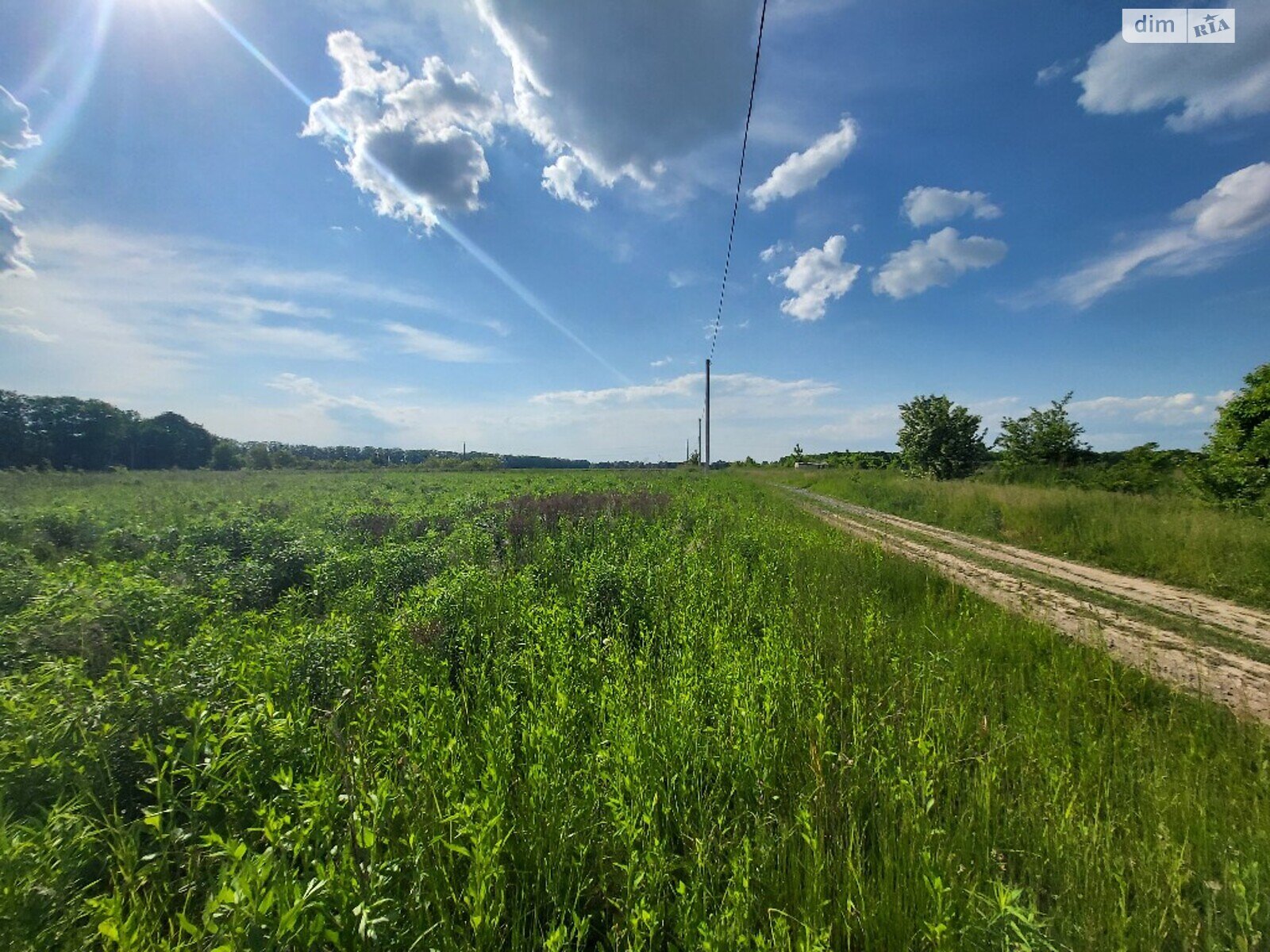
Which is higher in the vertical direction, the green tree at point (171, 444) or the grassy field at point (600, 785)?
the green tree at point (171, 444)

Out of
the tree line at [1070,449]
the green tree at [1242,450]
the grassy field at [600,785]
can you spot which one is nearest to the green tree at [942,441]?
the tree line at [1070,449]

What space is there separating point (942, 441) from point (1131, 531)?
69.7 ft

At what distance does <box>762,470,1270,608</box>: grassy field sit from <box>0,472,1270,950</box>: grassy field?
674 cm

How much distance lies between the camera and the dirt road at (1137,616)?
4.44m

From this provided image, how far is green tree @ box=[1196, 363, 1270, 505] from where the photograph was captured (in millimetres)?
10883

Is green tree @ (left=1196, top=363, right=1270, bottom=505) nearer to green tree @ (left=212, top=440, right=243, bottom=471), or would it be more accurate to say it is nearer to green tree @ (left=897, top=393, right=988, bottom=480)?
green tree @ (left=897, top=393, right=988, bottom=480)

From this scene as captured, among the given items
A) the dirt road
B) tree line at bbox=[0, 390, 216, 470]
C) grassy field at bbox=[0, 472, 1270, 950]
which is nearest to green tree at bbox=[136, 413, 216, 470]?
tree line at bbox=[0, 390, 216, 470]

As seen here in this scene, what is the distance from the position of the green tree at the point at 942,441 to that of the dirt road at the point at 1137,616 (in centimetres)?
2063

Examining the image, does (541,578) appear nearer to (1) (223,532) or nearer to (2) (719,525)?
(2) (719,525)

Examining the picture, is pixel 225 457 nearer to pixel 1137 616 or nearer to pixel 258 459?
pixel 258 459

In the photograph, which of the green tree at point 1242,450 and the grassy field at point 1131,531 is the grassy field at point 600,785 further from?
the green tree at point 1242,450

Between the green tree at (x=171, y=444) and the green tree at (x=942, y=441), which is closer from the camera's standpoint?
the green tree at (x=942, y=441)

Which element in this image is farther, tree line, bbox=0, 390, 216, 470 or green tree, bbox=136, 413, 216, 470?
green tree, bbox=136, 413, 216, 470

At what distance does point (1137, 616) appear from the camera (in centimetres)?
631
